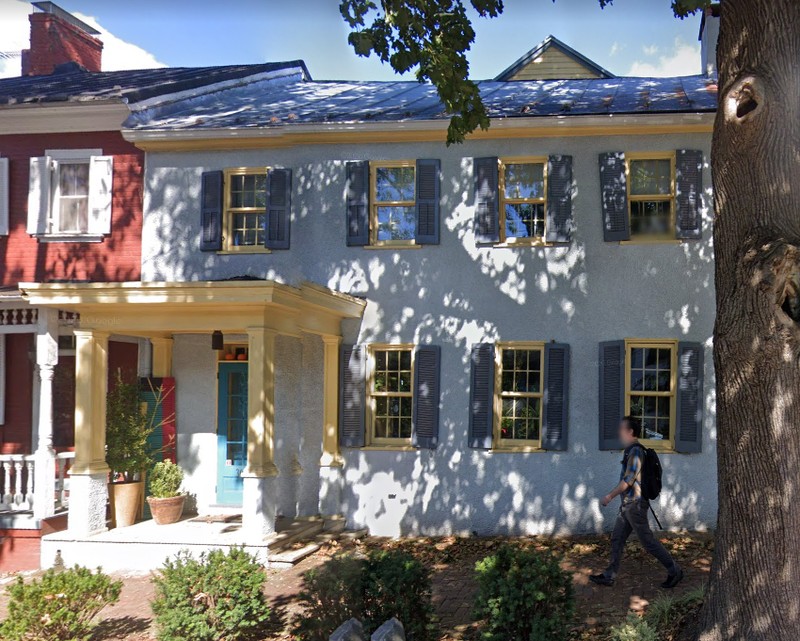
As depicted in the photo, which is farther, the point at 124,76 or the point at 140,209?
the point at 124,76

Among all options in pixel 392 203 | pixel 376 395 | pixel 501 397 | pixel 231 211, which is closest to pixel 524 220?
pixel 392 203

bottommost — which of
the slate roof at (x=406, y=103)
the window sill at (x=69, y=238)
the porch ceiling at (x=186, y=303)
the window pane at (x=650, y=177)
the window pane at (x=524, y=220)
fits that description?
the porch ceiling at (x=186, y=303)

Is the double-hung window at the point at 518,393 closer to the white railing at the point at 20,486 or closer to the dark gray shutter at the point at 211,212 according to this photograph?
the dark gray shutter at the point at 211,212

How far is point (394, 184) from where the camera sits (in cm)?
1195

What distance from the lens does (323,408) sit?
11.9m

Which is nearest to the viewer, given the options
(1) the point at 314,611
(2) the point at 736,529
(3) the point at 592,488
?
(2) the point at 736,529

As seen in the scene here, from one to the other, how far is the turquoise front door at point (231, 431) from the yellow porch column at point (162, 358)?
0.88m

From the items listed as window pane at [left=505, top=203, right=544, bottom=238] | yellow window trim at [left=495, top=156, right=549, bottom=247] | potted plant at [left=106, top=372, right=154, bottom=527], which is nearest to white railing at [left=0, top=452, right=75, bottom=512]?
potted plant at [left=106, top=372, right=154, bottom=527]

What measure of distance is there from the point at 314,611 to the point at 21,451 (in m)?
8.10

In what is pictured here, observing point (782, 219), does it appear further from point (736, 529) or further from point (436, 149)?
point (436, 149)

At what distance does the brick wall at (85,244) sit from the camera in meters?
12.4

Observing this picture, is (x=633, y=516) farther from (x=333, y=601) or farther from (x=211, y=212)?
(x=211, y=212)

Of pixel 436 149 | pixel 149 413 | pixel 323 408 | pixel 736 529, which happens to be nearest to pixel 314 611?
pixel 736 529

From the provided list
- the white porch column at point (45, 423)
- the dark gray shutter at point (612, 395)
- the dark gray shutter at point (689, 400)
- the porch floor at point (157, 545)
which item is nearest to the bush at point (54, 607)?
the porch floor at point (157, 545)
